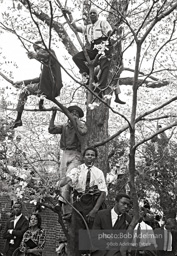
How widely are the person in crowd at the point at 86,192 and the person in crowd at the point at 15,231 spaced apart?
216cm

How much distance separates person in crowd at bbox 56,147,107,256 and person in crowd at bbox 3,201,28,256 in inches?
85.2

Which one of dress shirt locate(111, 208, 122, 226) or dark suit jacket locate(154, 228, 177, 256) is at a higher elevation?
dress shirt locate(111, 208, 122, 226)

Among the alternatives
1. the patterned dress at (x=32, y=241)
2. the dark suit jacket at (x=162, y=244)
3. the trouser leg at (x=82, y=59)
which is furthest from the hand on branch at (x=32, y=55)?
the dark suit jacket at (x=162, y=244)

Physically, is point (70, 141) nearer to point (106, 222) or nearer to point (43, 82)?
point (43, 82)

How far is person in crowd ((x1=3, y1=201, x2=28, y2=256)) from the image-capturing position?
780cm

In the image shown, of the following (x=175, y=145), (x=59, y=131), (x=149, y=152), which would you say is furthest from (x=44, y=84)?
(x=175, y=145)

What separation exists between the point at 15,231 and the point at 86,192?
94.4 inches

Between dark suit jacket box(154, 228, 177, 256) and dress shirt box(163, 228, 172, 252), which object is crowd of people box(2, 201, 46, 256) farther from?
dress shirt box(163, 228, 172, 252)

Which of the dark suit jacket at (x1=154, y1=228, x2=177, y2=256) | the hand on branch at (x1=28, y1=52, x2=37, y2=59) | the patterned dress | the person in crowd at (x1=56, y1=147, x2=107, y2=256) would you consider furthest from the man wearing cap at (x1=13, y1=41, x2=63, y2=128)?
the dark suit jacket at (x1=154, y1=228, x2=177, y2=256)

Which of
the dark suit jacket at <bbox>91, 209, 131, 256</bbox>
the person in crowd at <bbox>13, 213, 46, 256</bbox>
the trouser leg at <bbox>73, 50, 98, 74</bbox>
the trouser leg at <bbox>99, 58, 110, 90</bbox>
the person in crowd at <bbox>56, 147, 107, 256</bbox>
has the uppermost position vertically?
the trouser leg at <bbox>73, 50, 98, 74</bbox>

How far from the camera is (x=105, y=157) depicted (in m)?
7.77

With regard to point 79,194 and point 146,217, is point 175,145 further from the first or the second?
point 79,194

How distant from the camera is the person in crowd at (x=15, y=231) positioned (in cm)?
780

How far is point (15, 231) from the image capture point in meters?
7.80
